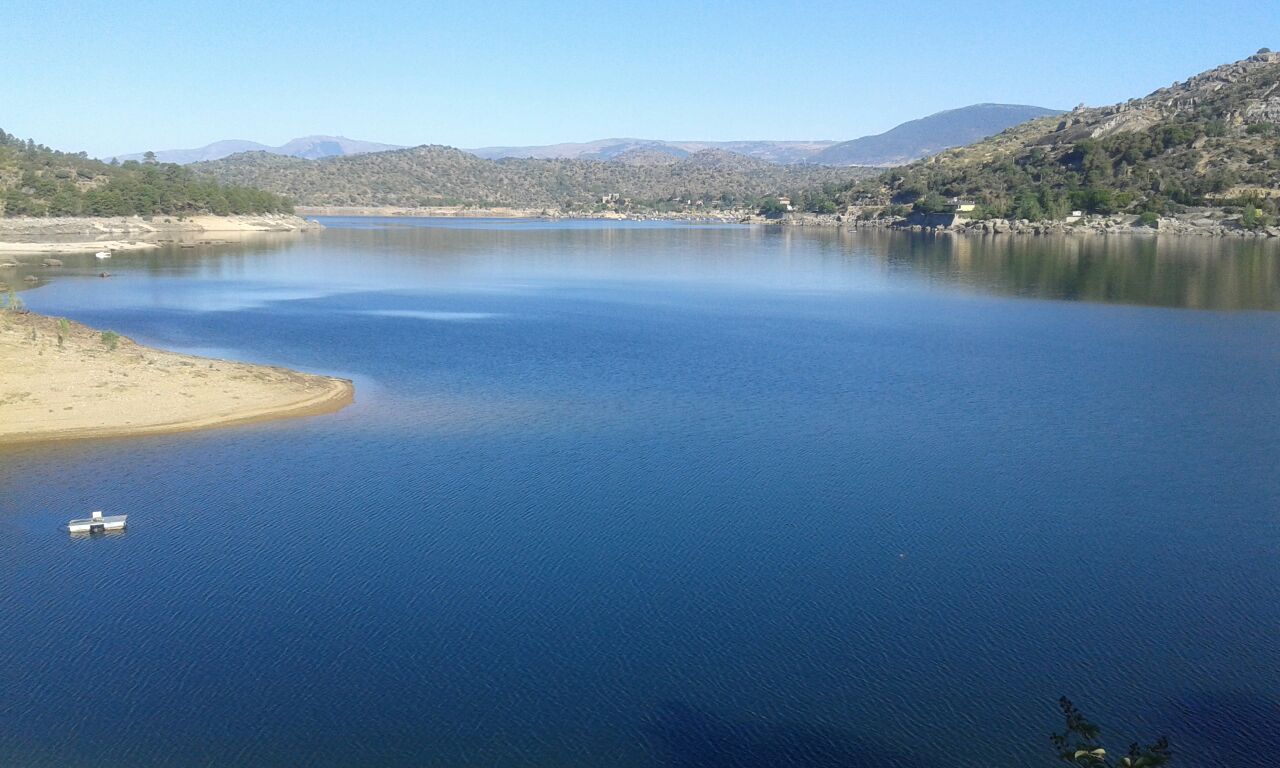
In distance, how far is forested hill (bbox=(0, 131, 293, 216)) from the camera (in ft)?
267

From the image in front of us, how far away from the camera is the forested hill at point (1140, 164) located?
9125 cm

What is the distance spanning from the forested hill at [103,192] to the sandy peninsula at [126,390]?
62570mm

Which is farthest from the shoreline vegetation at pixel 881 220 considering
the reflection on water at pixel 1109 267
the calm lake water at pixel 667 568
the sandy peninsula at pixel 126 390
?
the sandy peninsula at pixel 126 390

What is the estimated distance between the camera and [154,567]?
14070 millimetres

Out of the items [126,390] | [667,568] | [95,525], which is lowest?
[667,568]

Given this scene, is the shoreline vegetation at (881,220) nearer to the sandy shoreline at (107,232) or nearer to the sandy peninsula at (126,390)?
the sandy shoreline at (107,232)

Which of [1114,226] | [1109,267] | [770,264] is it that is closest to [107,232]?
[770,264]

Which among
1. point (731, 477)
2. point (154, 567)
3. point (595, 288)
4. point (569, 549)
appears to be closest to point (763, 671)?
point (569, 549)

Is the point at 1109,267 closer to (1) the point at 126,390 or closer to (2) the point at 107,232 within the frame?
(1) the point at 126,390

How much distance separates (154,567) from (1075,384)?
2197cm

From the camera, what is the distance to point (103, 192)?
283 ft

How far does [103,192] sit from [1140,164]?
312 feet

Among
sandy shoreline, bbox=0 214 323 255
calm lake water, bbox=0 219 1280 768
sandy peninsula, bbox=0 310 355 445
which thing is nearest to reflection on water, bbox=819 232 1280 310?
calm lake water, bbox=0 219 1280 768

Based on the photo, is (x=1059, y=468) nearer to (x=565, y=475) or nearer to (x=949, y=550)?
(x=949, y=550)
